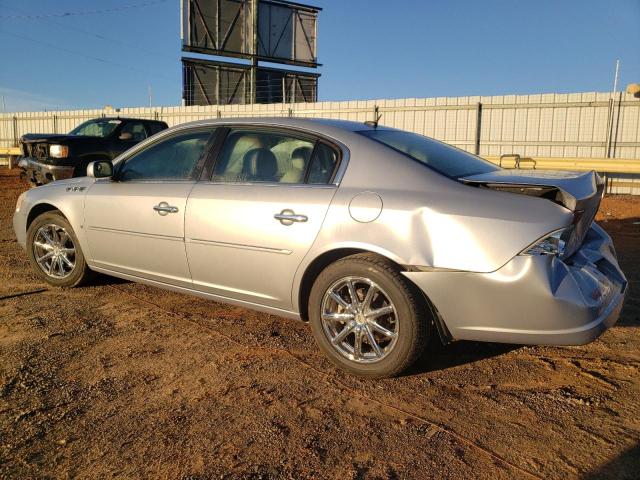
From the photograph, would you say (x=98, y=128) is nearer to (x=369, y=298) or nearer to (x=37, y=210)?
(x=37, y=210)

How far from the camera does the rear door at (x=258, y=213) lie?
3391mm

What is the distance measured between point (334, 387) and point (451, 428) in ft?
2.32

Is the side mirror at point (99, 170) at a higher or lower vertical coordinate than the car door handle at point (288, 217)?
higher

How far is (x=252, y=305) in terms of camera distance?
3.73m

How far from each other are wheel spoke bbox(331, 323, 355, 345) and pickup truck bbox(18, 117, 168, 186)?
8.66 meters

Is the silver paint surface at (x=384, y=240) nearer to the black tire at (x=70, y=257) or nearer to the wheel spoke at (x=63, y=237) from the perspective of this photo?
the black tire at (x=70, y=257)

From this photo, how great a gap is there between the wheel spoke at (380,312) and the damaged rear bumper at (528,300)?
24 centimetres

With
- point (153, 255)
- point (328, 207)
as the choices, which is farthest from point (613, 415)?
point (153, 255)

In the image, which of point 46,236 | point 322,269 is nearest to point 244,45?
point 46,236

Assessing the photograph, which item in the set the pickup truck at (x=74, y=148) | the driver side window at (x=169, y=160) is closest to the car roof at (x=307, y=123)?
the driver side window at (x=169, y=160)

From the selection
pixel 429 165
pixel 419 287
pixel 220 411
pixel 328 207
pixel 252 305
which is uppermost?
pixel 429 165

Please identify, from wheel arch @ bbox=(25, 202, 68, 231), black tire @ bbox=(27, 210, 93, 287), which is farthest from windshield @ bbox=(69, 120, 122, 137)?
black tire @ bbox=(27, 210, 93, 287)

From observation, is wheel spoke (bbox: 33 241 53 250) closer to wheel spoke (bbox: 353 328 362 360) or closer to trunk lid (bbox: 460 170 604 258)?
wheel spoke (bbox: 353 328 362 360)

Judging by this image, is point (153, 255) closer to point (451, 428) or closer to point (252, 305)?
point (252, 305)
